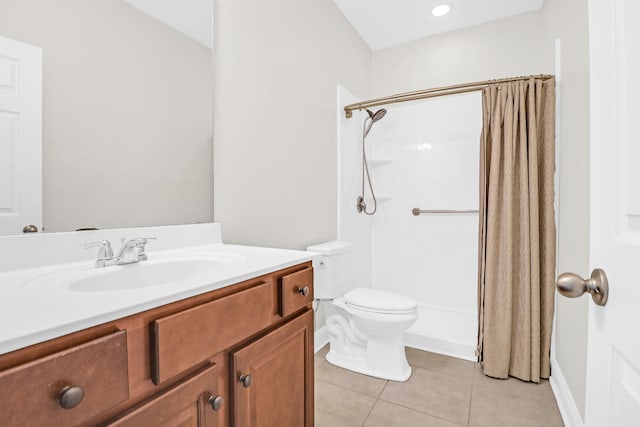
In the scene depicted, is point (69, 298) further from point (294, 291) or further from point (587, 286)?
point (587, 286)

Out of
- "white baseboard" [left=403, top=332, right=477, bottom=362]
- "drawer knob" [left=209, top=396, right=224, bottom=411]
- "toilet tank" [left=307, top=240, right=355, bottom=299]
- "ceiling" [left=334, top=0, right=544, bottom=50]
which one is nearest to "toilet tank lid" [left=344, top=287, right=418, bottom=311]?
"toilet tank" [left=307, top=240, right=355, bottom=299]

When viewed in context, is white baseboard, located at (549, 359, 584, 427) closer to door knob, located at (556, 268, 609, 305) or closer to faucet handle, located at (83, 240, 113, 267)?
door knob, located at (556, 268, 609, 305)

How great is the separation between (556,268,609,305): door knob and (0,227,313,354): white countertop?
70 centimetres

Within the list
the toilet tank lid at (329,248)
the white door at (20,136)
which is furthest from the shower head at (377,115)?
the white door at (20,136)

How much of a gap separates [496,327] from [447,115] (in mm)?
1747

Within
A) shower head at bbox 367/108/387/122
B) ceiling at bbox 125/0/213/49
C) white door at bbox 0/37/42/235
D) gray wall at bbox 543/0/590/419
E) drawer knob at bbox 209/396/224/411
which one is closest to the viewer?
drawer knob at bbox 209/396/224/411

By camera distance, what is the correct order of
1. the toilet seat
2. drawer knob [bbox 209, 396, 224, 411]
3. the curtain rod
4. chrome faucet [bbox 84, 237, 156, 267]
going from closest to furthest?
drawer knob [bbox 209, 396, 224, 411] → chrome faucet [bbox 84, 237, 156, 267] → the toilet seat → the curtain rod

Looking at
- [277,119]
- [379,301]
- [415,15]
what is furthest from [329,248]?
[415,15]

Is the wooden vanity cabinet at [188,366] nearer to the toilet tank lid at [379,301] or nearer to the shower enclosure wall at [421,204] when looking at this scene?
Result: the toilet tank lid at [379,301]

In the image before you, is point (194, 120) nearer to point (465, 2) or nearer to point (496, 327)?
point (496, 327)

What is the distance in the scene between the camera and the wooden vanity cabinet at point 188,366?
18.3 inches

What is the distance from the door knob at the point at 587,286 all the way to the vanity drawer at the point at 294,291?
0.71 m

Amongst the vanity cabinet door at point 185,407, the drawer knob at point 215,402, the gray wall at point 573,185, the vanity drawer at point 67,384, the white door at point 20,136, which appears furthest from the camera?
the gray wall at point 573,185

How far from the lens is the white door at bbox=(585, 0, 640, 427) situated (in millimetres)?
444
